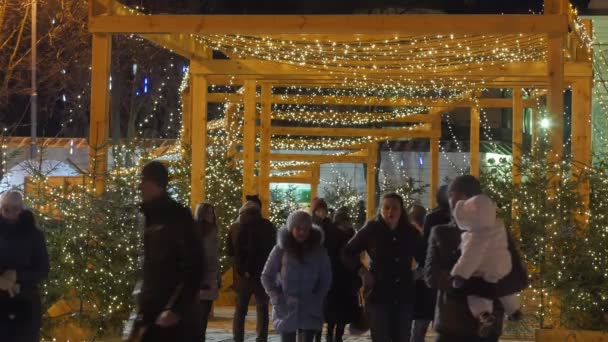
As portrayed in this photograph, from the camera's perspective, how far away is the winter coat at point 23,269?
352 inches

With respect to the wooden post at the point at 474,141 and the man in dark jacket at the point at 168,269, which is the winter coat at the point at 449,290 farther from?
the wooden post at the point at 474,141

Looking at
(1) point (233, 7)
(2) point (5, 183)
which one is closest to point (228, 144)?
(2) point (5, 183)

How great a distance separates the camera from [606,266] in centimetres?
1199

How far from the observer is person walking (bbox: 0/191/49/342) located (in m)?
8.93

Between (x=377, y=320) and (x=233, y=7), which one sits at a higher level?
(x=233, y=7)

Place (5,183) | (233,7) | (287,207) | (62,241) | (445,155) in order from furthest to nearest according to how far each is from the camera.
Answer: (233,7), (445,155), (287,207), (5,183), (62,241)

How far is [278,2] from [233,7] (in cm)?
342

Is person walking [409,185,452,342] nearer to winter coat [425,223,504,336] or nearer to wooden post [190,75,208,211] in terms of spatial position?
winter coat [425,223,504,336]

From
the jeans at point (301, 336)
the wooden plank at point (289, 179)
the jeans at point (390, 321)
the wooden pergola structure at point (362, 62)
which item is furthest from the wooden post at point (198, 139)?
the wooden plank at point (289, 179)

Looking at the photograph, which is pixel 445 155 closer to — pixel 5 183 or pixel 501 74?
pixel 501 74

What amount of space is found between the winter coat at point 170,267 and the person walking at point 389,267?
333 cm

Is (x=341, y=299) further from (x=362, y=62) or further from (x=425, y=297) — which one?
(x=362, y=62)

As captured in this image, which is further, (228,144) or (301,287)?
(228,144)

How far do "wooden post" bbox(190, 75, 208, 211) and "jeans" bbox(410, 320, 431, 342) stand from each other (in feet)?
20.0
